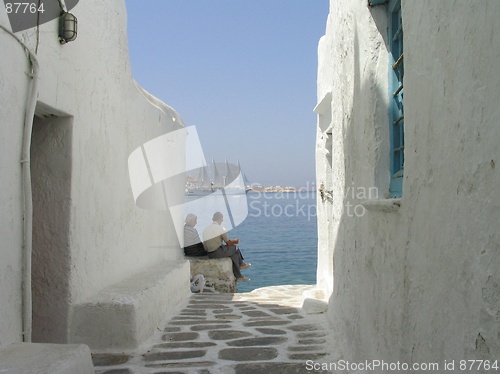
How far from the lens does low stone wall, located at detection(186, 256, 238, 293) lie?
8.82m

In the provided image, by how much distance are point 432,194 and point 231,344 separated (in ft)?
9.45

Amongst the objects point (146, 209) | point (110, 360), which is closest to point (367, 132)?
point (110, 360)

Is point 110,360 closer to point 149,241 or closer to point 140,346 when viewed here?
point 140,346

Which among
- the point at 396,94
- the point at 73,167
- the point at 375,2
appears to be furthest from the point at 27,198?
the point at 375,2

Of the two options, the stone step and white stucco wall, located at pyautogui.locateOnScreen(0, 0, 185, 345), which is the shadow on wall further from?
white stucco wall, located at pyautogui.locateOnScreen(0, 0, 185, 345)

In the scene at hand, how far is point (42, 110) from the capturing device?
3.75 m

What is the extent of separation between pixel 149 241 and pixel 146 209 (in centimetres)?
39

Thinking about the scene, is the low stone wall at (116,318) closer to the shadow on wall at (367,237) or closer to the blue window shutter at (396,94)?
the shadow on wall at (367,237)

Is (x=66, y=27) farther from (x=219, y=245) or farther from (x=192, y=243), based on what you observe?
(x=219, y=245)

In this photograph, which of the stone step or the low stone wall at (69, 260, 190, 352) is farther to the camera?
the low stone wall at (69, 260, 190, 352)

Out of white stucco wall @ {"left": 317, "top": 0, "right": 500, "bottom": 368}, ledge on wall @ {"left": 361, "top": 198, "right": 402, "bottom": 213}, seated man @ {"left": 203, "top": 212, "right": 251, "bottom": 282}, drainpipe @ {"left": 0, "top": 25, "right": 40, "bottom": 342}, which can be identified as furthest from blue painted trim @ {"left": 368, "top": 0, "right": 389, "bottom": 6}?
seated man @ {"left": 203, "top": 212, "right": 251, "bottom": 282}

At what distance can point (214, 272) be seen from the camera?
887cm

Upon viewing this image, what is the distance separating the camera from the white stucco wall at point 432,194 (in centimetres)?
139

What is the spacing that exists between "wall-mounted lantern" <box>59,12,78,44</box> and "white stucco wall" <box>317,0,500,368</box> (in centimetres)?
201
